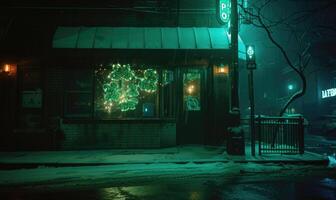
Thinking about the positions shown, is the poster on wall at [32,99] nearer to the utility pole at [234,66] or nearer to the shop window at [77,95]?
the shop window at [77,95]

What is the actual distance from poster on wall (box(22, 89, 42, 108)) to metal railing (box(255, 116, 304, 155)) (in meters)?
8.83

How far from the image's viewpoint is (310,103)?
34031 mm

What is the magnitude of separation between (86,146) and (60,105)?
6.79ft

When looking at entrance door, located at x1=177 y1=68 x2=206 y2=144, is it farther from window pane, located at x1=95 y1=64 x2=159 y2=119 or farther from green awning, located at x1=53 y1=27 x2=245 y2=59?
green awning, located at x1=53 y1=27 x2=245 y2=59

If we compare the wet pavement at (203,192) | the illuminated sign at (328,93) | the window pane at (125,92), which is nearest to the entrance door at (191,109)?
the window pane at (125,92)

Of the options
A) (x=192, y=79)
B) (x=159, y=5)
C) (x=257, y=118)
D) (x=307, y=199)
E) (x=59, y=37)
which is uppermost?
(x=159, y=5)

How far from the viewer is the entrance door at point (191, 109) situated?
539 inches

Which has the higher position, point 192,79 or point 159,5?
point 159,5

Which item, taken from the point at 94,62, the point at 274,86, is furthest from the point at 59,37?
the point at 274,86

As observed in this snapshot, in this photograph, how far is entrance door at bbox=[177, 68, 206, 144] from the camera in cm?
1368

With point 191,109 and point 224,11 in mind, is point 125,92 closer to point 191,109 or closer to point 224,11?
point 191,109

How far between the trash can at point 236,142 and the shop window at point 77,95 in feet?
19.5

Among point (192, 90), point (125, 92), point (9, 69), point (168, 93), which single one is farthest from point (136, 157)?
point (9, 69)

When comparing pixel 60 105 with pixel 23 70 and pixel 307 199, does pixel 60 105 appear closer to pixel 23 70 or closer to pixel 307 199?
pixel 23 70
